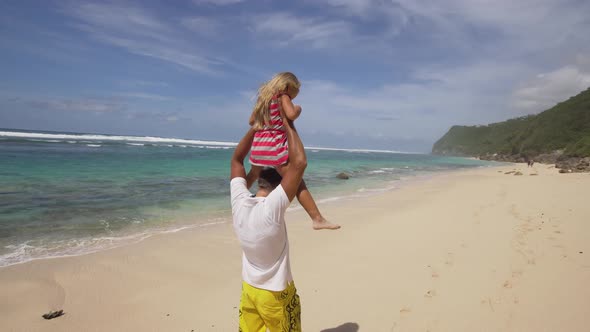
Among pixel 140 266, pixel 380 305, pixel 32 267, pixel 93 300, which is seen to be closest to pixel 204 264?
pixel 140 266

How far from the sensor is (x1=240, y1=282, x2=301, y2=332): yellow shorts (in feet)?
6.06

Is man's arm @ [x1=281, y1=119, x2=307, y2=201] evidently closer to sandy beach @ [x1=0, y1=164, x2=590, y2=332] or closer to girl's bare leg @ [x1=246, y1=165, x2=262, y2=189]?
girl's bare leg @ [x1=246, y1=165, x2=262, y2=189]

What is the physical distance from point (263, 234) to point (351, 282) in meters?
3.63

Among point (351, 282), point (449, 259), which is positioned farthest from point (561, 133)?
point (351, 282)

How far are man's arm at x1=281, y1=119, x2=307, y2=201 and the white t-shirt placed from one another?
0.14 ft

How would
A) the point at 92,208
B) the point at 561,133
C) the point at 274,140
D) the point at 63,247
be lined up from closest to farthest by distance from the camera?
1. the point at 274,140
2. the point at 63,247
3. the point at 92,208
4. the point at 561,133

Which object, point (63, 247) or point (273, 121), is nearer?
point (273, 121)

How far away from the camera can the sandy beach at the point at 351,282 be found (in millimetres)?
3730

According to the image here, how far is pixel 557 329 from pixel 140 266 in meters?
5.99

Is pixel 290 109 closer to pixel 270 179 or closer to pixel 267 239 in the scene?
pixel 270 179

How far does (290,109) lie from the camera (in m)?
1.55

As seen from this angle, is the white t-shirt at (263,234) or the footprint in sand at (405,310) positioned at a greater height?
the white t-shirt at (263,234)

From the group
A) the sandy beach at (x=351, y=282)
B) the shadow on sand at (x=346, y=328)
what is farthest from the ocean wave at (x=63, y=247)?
the shadow on sand at (x=346, y=328)

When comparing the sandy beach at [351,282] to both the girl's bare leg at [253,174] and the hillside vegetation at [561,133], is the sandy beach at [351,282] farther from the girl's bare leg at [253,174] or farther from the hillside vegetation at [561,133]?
the hillside vegetation at [561,133]
